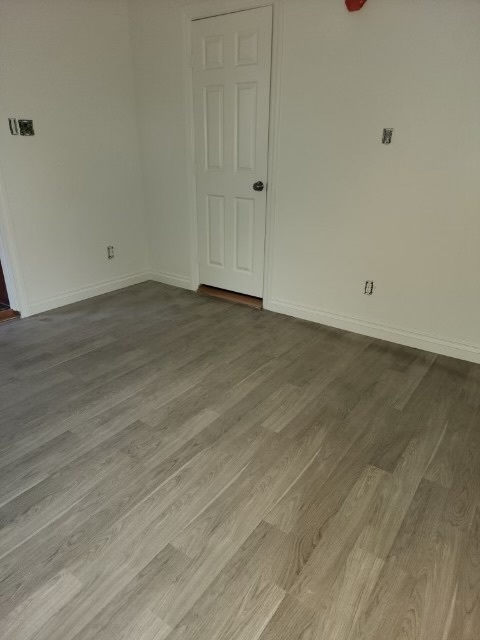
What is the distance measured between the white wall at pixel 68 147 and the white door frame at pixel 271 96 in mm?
631

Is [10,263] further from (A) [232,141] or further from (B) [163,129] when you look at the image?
(A) [232,141]

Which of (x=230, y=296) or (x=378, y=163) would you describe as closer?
(x=378, y=163)

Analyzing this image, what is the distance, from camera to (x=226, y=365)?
250 centimetres

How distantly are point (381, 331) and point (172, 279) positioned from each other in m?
2.05

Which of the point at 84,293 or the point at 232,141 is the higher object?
the point at 232,141

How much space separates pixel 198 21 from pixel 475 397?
3171 mm

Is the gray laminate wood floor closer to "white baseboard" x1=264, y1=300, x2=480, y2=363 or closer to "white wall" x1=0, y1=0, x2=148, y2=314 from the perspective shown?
Answer: "white baseboard" x1=264, y1=300, x2=480, y2=363

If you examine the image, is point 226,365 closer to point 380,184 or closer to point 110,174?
point 380,184

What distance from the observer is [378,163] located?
2.56 meters

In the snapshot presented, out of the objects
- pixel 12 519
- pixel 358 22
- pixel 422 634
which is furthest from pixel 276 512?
pixel 358 22

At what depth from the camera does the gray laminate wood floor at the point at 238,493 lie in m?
1.18

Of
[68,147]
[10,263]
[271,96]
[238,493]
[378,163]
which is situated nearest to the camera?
[238,493]

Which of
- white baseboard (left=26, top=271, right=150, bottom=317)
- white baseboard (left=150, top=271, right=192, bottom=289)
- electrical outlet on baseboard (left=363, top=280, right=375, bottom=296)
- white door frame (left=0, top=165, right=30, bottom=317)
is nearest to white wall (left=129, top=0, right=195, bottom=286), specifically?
white baseboard (left=150, top=271, right=192, bottom=289)

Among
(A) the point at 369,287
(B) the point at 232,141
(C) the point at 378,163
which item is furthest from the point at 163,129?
(A) the point at 369,287
